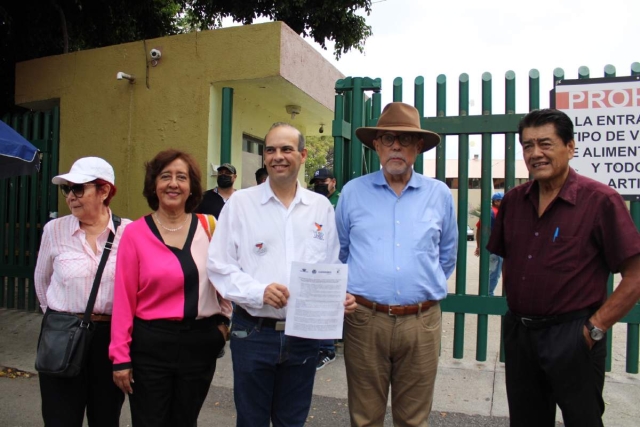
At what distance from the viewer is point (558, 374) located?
99.2 inches

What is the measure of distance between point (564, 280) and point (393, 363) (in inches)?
38.2

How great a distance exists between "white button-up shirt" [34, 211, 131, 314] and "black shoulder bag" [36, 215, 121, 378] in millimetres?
36

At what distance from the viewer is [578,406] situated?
8.24ft

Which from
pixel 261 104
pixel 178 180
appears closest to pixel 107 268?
pixel 178 180

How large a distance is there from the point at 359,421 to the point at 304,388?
42cm

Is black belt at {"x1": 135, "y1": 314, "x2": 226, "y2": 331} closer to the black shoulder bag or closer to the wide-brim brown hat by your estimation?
the black shoulder bag

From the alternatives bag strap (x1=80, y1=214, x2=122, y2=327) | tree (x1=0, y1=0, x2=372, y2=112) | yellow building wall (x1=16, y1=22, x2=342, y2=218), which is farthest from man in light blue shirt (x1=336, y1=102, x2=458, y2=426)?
tree (x1=0, y1=0, x2=372, y2=112)

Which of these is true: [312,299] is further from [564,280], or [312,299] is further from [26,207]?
[26,207]

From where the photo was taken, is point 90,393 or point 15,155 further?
point 15,155

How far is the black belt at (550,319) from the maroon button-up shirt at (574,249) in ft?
0.07

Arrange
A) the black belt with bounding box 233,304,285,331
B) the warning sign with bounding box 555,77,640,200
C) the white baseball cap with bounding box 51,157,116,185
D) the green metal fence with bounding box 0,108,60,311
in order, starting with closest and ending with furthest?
the black belt with bounding box 233,304,285,331 < the white baseball cap with bounding box 51,157,116,185 < the warning sign with bounding box 555,77,640,200 < the green metal fence with bounding box 0,108,60,311

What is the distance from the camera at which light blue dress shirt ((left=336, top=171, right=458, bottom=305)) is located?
8.89ft

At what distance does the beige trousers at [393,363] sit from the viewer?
2.73m

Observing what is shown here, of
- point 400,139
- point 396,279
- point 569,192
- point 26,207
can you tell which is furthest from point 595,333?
point 26,207
